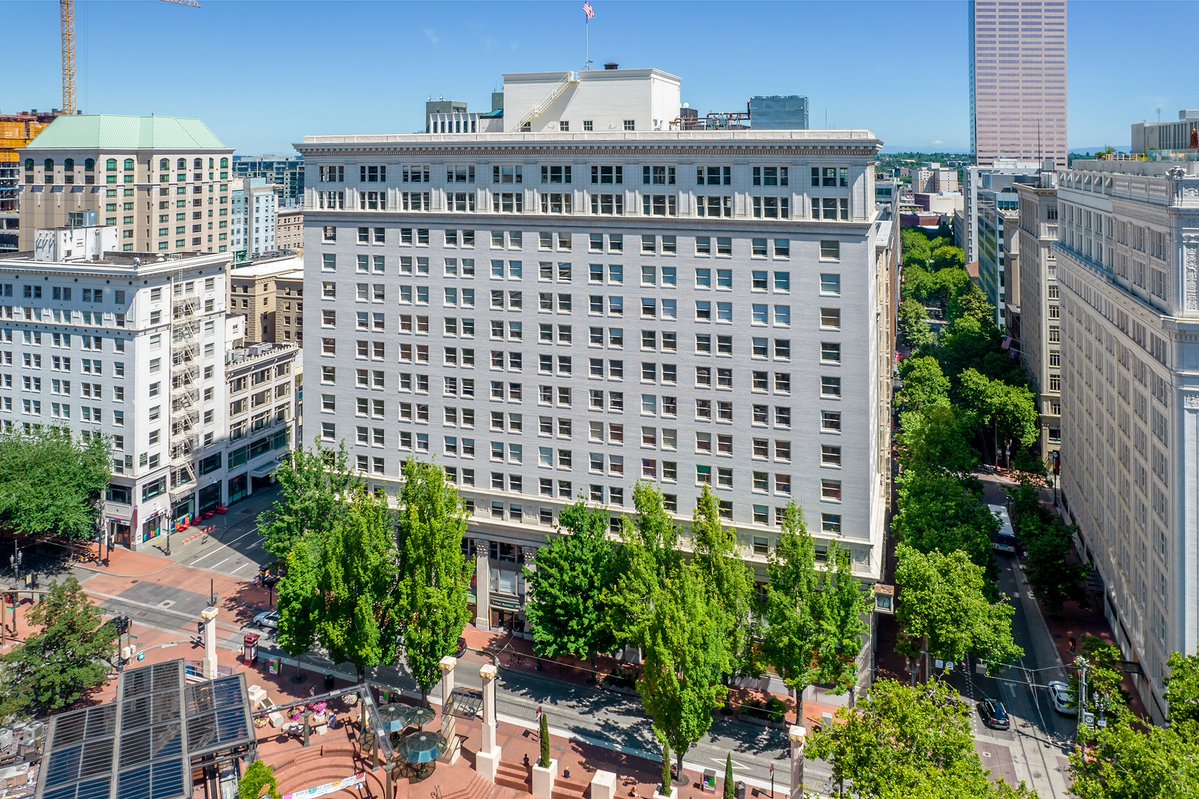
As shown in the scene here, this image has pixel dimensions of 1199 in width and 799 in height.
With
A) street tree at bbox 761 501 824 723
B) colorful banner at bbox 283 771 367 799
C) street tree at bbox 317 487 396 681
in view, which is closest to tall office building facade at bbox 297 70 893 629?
street tree at bbox 761 501 824 723

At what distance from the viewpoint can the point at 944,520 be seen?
267 feet

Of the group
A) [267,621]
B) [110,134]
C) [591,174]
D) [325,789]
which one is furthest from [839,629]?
[110,134]

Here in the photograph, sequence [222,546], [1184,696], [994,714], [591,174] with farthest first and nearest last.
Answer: [222,546]
[591,174]
[994,714]
[1184,696]

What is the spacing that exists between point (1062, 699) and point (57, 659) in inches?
2826

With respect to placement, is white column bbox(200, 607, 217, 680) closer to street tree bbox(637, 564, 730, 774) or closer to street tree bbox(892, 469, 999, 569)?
street tree bbox(637, 564, 730, 774)

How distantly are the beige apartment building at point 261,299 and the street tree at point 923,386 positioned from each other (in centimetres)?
9292

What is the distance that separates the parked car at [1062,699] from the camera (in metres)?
68.8

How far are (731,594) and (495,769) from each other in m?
19.6

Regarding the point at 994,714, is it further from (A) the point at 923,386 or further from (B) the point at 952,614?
(A) the point at 923,386

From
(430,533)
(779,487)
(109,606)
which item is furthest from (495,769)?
(109,606)

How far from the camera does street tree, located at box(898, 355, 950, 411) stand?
129625mm

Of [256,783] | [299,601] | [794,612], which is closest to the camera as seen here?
[256,783]

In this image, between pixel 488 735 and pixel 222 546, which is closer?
pixel 488 735

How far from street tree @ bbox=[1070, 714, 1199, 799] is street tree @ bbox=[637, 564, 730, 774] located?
19.6 m
